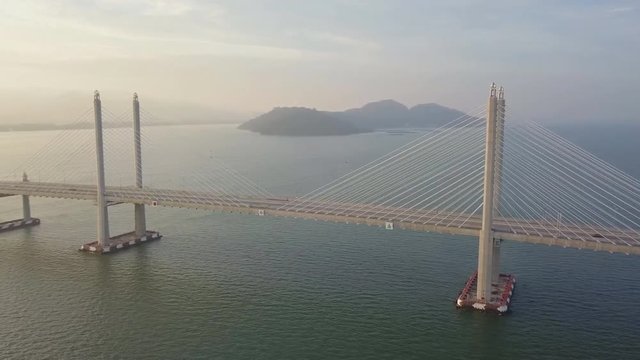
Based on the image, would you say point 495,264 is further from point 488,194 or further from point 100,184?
point 100,184

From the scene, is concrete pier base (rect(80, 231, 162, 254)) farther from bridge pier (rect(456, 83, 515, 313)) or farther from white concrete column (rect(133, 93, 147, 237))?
bridge pier (rect(456, 83, 515, 313))

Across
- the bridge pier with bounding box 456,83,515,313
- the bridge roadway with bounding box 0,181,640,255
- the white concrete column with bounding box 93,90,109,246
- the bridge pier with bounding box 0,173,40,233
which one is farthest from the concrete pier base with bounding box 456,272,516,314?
the bridge pier with bounding box 0,173,40,233

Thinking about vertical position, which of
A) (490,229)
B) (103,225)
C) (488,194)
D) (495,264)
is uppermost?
(488,194)

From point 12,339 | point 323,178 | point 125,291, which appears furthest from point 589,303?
point 323,178

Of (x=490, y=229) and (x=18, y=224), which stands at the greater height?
(x=490, y=229)

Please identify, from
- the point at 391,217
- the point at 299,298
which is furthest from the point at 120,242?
the point at 391,217

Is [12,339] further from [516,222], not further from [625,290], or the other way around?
[625,290]
